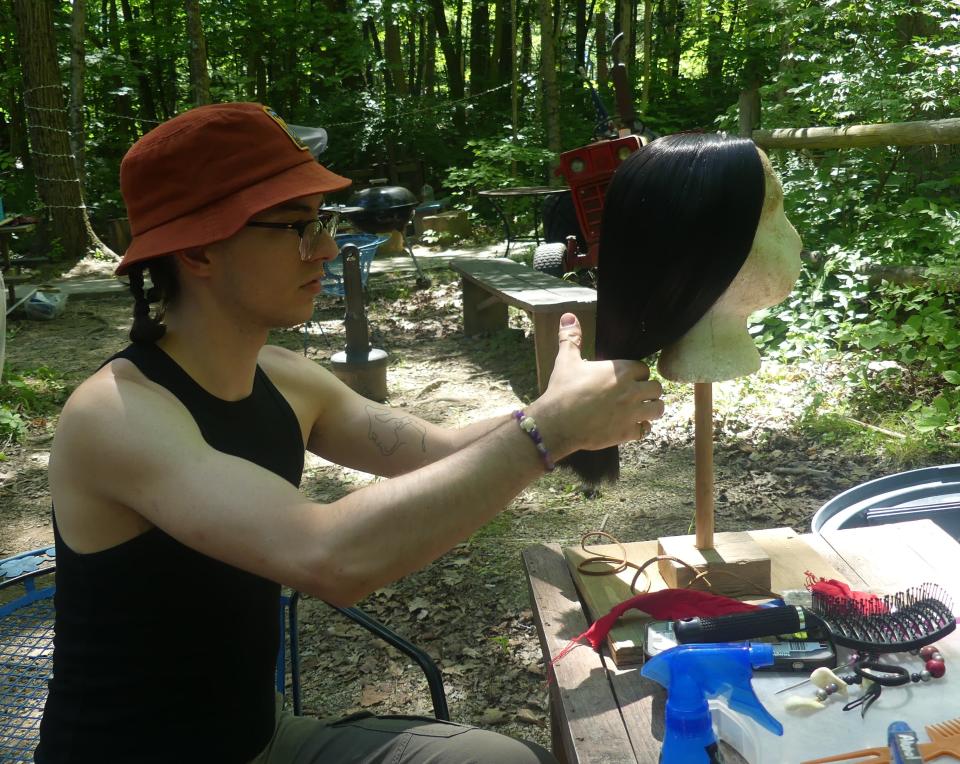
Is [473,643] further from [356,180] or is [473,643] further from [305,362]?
[356,180]

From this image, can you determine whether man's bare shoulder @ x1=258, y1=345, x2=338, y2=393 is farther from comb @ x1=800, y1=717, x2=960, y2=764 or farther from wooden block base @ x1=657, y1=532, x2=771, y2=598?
comb @ x1=800, y1=717, x2=960, y2=764

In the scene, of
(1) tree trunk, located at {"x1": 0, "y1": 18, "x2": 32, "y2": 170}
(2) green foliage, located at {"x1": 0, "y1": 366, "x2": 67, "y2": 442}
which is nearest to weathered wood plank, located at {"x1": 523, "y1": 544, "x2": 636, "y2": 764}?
(2) green foliage, located at {"x1": 0, "y1": 366, "x2": 67, "y2": 442}

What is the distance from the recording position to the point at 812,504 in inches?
131

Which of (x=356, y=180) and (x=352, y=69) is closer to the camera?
(x=356, y=180)

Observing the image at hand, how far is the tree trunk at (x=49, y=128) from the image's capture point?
868 centimetres

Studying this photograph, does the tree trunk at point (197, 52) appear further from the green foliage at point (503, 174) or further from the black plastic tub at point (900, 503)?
the black plastic tub at point (900, 503)

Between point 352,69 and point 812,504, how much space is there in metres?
11.9

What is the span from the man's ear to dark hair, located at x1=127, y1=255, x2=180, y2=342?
0.05 metres

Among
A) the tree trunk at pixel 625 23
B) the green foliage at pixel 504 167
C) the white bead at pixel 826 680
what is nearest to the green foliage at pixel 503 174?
the green foliage at pixel 504 167

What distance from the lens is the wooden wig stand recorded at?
5.47 feet

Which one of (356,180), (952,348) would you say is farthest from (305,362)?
(356,180)

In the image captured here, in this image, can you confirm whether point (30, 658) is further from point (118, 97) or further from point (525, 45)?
point (525, 45)

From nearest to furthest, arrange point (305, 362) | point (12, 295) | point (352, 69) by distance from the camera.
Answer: point (305, 362) → point (12, 295) → point (352, 69)

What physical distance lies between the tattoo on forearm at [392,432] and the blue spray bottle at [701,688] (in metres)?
0.69
